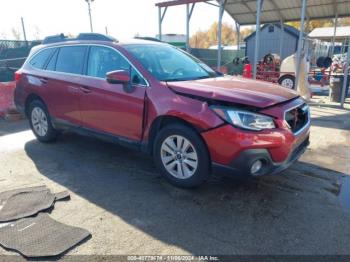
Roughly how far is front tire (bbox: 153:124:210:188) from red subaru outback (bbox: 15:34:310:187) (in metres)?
0.01

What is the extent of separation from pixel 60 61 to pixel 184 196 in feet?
10.5

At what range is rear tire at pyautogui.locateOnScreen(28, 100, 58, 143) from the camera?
228 inches

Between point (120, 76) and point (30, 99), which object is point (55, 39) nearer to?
point (30, 99)

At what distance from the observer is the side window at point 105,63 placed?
429cm

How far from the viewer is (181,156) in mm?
3908

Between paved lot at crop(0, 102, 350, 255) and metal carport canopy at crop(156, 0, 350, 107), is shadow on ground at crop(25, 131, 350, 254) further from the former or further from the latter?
metal carport canopy at crop(156, 0, 350, 107)

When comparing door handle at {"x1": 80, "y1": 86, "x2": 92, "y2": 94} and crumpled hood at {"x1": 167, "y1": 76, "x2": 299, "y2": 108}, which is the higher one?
crumpled hood at {"x1": 167, "y1": 76, "x2": 299, "y2": 108}

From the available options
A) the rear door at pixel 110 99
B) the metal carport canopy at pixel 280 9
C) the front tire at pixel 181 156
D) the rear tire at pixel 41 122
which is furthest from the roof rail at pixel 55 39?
the metal carport canopy at pixel 280 9

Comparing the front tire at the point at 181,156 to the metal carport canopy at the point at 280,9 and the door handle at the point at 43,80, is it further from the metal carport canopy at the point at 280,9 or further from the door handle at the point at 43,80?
the metal carport canopy at the point at 280,9

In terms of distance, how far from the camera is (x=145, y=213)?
3.50m

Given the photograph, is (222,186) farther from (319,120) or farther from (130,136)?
(319,120)

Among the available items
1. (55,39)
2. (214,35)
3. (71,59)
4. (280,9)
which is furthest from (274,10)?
(214,35)

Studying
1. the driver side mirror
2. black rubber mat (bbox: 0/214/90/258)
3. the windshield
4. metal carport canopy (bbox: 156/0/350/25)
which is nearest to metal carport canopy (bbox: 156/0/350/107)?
metal carport canopy (bbox: 156/0/350/25)

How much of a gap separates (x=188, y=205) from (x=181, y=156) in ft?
1.95
